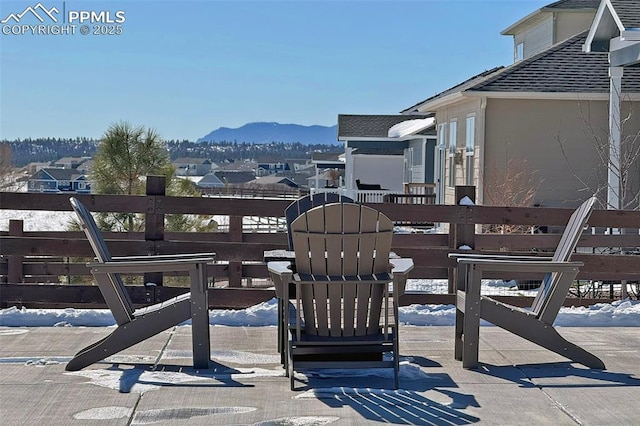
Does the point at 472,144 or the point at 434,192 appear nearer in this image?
the point at 472,144

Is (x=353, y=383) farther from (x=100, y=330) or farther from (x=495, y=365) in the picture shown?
(x=100, y=330)

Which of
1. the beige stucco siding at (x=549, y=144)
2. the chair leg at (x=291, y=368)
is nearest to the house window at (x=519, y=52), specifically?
the beige stucco siding at (x=549, y=144)

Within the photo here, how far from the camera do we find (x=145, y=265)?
5.35 metres

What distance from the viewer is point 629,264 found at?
26.7ft

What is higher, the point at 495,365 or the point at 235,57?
the point at 235,57

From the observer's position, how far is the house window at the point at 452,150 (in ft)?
70.6

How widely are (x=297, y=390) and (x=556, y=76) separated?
14836 mm

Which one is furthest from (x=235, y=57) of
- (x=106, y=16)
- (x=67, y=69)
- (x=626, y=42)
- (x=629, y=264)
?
(x=629, y=264)

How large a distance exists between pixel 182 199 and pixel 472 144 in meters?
12.6

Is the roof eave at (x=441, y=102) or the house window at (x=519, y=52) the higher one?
the house window at (x=519, y=52)

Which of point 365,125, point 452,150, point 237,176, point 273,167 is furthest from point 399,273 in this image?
point 273,167

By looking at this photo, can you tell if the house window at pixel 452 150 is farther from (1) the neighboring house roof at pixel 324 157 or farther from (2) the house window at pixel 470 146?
(1) the neighboring house roof at pixel 324 157

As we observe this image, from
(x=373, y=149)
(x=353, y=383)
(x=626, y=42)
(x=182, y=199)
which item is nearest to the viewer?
(x=353, y=383)

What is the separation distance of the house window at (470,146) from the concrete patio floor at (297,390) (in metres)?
13.1
